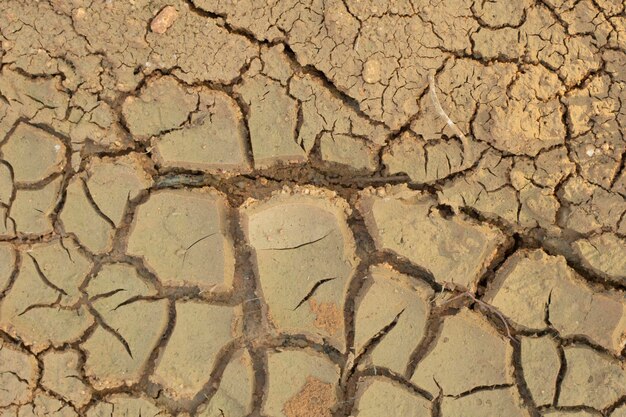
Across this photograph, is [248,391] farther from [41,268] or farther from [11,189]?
[11,189]

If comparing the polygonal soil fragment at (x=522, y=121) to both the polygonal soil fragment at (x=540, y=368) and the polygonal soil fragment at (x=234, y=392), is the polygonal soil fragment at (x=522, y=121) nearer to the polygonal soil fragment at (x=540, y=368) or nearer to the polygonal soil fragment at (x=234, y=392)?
the polygonal soil fragment at (x=540, y=368)

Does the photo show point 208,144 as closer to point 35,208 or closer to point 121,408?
point 35,208

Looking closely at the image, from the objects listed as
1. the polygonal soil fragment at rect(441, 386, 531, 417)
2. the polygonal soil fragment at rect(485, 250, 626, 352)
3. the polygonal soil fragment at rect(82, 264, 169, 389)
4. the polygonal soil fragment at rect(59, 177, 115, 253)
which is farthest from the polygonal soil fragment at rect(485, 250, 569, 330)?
the polygonal soil fragment at rect(59, 177, 115, 253)

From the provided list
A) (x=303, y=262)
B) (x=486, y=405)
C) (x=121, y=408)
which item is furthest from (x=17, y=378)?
(x=486, y=405)

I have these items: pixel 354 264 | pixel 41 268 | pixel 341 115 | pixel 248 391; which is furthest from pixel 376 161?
pixel 41 268

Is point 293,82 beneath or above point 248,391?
above

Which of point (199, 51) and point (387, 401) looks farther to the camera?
point (199, 51)
